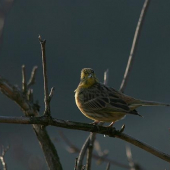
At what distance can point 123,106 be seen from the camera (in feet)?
19.2

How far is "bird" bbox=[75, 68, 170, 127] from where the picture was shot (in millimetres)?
5902

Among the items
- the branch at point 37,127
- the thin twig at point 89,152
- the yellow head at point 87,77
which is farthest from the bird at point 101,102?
the branch at point 37,127

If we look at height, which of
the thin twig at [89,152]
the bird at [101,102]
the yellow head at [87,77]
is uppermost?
the yellow head at [87,77]

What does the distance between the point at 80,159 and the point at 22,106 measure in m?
0.76

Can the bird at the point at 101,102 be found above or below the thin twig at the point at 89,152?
above

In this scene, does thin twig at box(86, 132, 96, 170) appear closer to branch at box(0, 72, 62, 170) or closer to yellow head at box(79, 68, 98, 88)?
branch at box(0, 72, 62, 170)

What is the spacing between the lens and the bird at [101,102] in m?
5.90

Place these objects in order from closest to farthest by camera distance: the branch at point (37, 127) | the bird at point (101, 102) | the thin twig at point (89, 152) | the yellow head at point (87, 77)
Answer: the thin twig at point (89, 152) → the branch at point (37, 127) → the bird at point (101, 102) → the yellow head at point (87, 77)

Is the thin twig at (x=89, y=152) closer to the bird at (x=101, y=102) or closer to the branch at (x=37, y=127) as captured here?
the branch at (x=37, y=127)

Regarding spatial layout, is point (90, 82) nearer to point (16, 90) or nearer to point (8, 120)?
point (16, 90)

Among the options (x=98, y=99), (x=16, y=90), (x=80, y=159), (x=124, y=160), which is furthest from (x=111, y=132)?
(x=124, y=160)

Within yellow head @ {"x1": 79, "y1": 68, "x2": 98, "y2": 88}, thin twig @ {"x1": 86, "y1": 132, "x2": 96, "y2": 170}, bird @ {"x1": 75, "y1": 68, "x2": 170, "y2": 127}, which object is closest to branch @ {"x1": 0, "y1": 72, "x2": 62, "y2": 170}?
thin twig @ {"x1": 86, "y1": 132, "x2": 96, "y2": 170}

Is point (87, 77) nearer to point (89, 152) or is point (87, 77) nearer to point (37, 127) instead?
point (37, 127)

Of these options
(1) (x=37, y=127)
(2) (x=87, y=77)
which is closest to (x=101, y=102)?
(2) (x=87, y=77)
